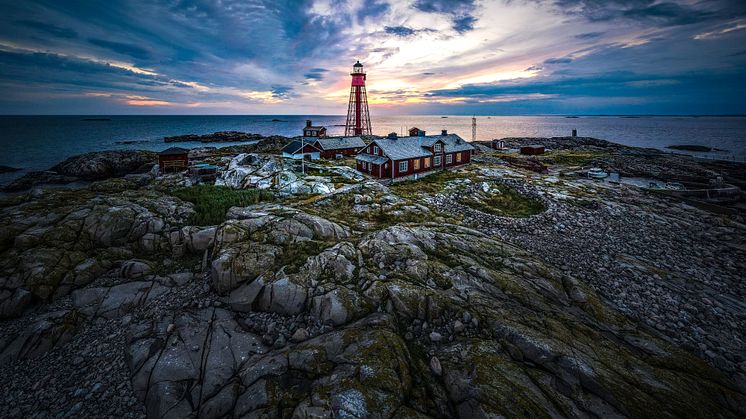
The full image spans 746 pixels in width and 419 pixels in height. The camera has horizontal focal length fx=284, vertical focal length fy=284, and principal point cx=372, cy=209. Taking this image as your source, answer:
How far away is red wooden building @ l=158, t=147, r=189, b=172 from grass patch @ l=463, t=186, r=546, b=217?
4237cm

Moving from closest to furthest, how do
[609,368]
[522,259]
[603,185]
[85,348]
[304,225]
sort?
1. [609,368]
2. [85,348]
3. [522,259]
4. [304,225]
5. [603,185]

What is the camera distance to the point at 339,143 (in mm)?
60156

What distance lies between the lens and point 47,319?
1306 cm

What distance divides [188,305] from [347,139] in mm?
52707

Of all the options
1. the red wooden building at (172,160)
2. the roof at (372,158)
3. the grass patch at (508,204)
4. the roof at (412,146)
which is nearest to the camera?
the grass patch at (508,204)

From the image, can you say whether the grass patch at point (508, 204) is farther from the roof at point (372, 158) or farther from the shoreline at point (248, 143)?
the shoreline at point (248, 143)

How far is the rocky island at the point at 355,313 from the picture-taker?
9.23 m

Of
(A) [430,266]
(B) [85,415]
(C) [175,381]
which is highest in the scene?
(A) [430,266]

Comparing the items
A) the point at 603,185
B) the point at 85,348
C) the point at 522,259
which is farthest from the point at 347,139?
the point at 85,348

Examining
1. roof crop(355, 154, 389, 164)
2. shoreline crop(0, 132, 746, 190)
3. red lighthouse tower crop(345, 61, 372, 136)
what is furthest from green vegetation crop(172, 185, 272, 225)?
shoreline crop(0, 132, 746, 190)

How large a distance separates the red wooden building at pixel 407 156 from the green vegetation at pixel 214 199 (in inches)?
639

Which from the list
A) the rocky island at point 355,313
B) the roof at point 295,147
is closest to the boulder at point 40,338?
the rocky island at point 355,313

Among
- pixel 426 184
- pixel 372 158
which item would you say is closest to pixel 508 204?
pixel 426 184

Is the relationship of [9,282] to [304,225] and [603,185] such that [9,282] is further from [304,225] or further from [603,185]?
[603,185]
